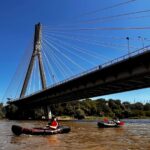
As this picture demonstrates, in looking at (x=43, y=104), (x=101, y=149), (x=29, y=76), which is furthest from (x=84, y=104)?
(x=101, y=149)

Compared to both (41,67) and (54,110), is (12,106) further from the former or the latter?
(41,67)

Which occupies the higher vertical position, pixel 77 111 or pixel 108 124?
pixel 77 111

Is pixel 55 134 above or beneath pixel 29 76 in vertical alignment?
beneath

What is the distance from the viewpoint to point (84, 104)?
406ft

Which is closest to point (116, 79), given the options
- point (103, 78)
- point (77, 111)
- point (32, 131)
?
point (103, 78)

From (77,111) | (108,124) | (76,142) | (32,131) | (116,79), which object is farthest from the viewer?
(77,111)

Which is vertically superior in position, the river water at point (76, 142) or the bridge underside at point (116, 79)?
the bridge underside at point (116, 79)

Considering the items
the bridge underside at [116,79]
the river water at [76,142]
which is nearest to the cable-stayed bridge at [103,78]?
the bridge underside at [116,79]

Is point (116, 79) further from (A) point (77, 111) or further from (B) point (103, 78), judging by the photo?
(A) point (77, 111)

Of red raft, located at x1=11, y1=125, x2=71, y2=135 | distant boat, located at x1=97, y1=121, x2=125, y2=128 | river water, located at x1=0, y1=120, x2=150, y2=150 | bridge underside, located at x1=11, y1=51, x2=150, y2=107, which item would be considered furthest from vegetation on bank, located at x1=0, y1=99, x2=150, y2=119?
river water, located at x1=0, y1=120, x2=150, y2=150

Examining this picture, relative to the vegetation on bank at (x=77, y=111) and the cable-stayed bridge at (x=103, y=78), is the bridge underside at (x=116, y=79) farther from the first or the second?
the vegetation on bank at (x=77, y=111)

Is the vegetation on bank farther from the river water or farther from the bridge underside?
the river water

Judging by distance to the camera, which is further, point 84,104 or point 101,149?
point 84,104

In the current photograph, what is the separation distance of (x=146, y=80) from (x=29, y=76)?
1246 inches
